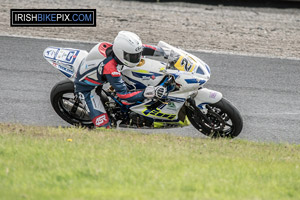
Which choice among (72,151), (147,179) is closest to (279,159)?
(147,179)

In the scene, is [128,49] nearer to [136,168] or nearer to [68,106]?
[68,106]

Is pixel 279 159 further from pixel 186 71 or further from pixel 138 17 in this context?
pixel 138 17

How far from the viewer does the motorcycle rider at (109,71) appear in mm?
7281

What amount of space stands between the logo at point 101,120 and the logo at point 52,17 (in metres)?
6.96

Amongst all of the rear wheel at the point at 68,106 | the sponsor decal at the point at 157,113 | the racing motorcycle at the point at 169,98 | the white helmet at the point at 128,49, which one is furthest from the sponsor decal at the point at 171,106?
the rear wheel at the point at 68,106

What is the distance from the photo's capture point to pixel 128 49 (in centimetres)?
723

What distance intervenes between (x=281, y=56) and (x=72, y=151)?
26.1ft

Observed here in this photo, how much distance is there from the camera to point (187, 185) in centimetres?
521

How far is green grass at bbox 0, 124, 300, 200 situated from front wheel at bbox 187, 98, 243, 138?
1.10 feet

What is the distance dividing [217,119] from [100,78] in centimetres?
188

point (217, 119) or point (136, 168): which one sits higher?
point (136, 168)

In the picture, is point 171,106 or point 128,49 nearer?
point 128,49

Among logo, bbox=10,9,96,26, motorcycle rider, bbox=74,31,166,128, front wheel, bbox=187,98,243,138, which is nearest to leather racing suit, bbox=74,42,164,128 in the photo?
motorcycle rider, bbox=74,31,166,128

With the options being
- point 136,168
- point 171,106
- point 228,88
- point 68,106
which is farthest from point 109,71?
point 228,88
